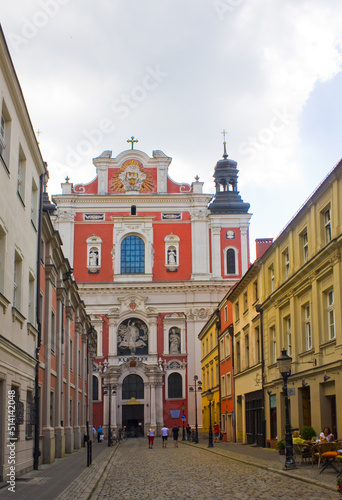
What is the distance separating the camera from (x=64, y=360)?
2988 cm

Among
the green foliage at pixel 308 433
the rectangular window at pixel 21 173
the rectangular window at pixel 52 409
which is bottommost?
the green foliage at pixel 308 433

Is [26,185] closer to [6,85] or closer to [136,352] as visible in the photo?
[6,85]

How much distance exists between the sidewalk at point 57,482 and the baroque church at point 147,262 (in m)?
36.5

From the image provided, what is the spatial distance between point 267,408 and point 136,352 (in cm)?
3057

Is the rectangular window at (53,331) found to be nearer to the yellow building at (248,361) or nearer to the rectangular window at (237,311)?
the yellow building at (248,361)

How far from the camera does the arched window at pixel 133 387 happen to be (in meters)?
58.6

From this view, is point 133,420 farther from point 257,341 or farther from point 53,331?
point 53,331

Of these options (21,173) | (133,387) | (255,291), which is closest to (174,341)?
(133,387)

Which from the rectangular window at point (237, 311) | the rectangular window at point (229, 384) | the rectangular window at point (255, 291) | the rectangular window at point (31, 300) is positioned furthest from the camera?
the rectangular window at point (229, 384)

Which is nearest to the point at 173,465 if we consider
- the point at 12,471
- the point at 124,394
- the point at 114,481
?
the point at 114,481

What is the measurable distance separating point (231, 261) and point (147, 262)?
24.5 ft

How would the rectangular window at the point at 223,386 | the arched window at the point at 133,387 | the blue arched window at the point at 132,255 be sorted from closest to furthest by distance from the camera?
the rectangular window at the point at 223,386 < the arched window at the point at 133,387 < the blue arched window at the point at 132,255

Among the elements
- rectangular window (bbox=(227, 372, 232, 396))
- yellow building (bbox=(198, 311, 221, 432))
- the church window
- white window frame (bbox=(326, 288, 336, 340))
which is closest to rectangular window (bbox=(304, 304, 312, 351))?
white window frame (bbox=(326, 288, 336, 340))

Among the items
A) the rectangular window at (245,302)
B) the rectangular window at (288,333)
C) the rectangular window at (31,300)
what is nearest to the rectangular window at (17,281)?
the rectangular window at (31,300)
